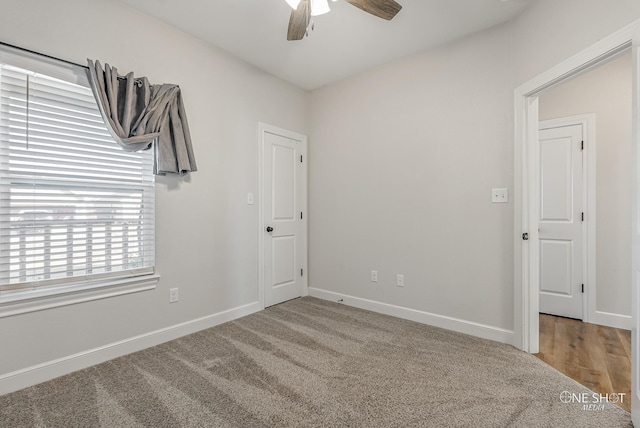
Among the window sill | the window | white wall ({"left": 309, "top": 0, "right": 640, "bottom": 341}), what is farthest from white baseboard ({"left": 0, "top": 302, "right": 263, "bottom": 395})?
white wall ({"left": 309, "top": 0, "right": 640, "bottom": 341})

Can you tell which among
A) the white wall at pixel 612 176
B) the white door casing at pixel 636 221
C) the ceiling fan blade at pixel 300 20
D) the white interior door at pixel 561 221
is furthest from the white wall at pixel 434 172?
the ceiling fan blade at pixel 300 20

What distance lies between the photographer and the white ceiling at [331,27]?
2312mm

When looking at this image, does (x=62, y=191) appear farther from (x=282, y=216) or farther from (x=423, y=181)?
(x=423, y=181)

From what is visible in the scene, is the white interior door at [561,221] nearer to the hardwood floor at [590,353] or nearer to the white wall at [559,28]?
the hardwood floor at [590,353]

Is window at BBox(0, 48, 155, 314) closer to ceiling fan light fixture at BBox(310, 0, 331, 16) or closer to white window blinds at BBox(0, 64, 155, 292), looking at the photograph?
white window blinds at BBox(0, 64, 155, 292)

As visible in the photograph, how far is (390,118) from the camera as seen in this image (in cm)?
320

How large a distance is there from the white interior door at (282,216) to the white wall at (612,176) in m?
2.67

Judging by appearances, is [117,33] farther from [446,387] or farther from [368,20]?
[446,387]

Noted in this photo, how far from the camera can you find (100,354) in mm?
2184

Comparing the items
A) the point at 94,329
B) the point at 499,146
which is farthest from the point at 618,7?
the point at 94,329

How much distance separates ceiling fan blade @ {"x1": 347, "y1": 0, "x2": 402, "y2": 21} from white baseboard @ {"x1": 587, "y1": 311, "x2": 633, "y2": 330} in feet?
10.9

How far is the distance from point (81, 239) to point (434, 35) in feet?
10.7

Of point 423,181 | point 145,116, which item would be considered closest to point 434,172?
point 423,181

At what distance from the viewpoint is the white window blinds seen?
6.12 ft
